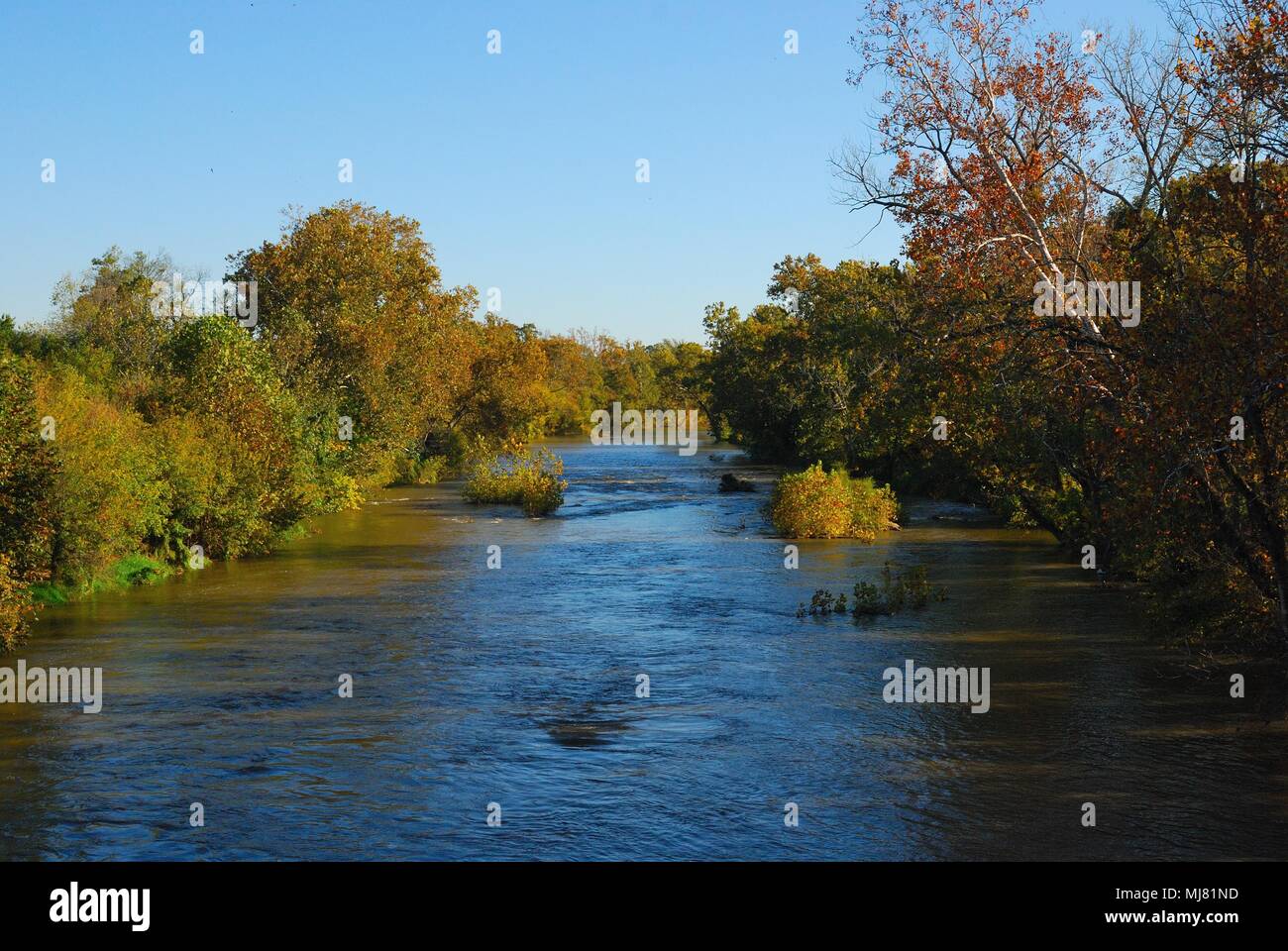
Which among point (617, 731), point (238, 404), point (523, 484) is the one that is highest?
point (238, 404)

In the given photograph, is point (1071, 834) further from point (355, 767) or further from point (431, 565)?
point (431, 565)

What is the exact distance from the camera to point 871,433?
125 ft

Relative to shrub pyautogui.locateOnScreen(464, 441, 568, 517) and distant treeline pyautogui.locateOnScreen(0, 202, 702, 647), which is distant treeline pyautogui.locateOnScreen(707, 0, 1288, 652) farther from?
shrub pyautogui.locateOnScreen(464, 441, 568, 517)

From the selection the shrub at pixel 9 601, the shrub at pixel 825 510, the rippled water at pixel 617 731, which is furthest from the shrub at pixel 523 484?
the shrub at pixel 9 601

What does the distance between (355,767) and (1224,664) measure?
1260cm

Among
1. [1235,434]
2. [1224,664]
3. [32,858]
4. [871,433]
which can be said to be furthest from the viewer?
[871,433]

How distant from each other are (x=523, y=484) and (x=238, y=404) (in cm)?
1635

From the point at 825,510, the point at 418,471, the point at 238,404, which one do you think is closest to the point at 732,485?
the point at 418,471

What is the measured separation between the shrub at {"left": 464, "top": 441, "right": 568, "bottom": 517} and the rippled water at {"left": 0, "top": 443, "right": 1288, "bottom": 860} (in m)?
16.7

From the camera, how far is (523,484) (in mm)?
46844

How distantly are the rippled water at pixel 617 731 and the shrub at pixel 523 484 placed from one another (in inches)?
657

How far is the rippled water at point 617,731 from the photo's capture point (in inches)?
459

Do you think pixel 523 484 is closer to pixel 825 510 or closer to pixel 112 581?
pixel 825 510
